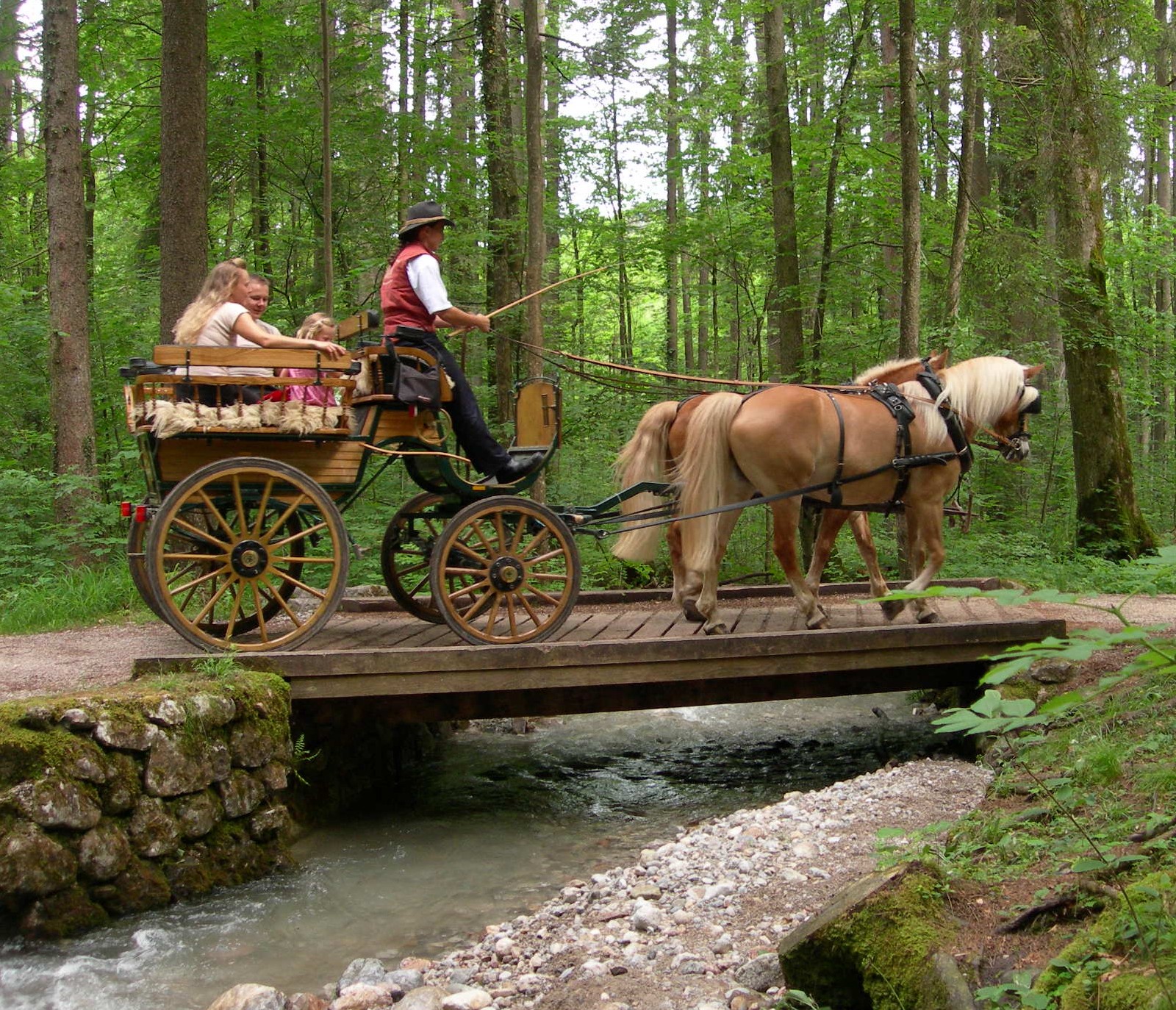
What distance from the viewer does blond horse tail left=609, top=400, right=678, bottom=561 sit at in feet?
23.1

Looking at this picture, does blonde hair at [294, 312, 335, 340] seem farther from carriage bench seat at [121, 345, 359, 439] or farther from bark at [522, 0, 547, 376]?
bark at [522, 0, 547, 376]

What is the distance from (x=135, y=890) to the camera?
15.0ft

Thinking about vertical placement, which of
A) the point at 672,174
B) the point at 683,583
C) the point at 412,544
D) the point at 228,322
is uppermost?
the point at 672,174

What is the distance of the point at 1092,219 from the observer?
36.8 feet

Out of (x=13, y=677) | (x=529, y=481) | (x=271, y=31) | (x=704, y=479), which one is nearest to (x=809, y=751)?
(x=704, y=479)

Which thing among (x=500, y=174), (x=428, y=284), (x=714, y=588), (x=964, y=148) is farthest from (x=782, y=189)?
(x=428, y=284)

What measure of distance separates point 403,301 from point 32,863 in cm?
337

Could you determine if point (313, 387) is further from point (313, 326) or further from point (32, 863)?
point (32, 863)

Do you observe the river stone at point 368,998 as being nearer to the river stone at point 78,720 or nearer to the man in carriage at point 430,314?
the river stone at point 78,720

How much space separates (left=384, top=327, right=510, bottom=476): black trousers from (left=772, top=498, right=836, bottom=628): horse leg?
5.82 feet

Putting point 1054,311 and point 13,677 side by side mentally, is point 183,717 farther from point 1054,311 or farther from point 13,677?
point 1054,311

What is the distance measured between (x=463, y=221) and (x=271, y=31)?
3232 mm

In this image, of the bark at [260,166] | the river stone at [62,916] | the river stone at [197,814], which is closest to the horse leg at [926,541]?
the river stone at [197,814]

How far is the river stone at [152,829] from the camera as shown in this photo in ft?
15.1
